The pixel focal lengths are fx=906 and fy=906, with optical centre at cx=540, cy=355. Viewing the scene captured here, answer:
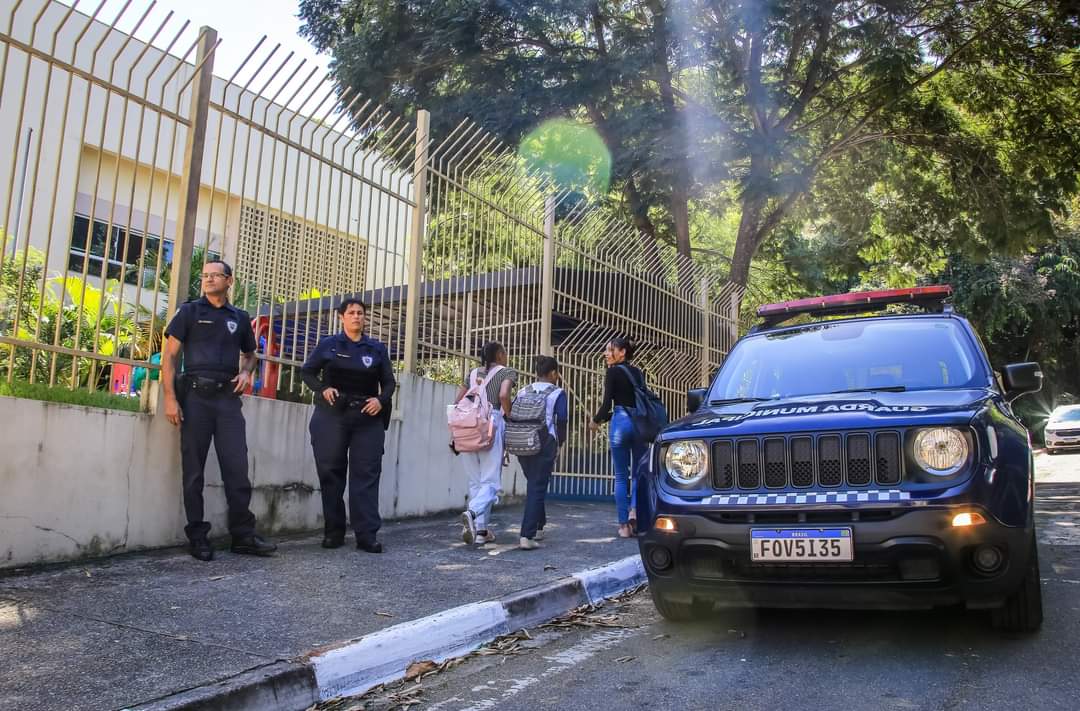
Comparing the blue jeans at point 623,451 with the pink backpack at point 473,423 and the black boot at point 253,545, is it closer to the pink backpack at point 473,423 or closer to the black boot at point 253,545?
the pink backpack at point 473,423

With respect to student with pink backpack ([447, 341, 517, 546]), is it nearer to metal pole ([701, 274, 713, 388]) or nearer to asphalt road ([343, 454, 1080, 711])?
asphalt road ([343, 454, 1080, 711])

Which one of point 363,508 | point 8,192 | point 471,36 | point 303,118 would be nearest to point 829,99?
point 471,36

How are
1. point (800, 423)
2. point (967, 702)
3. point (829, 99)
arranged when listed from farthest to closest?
point (829, 99) < point (800, 423) < point (967, 702)

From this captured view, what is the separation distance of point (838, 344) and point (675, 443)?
1.46 metres

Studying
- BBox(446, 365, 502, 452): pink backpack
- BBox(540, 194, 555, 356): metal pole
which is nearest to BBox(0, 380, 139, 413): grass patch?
BBox(446, 365, 502, 452): pink backpack

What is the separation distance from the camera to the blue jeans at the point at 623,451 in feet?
25.2

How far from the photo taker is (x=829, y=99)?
54.1 ft

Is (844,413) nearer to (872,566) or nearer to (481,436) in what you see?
(872,566)

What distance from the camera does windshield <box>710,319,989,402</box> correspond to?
479 cm

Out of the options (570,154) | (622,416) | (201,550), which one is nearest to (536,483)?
(622,416)

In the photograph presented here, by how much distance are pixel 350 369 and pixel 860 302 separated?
345 cm

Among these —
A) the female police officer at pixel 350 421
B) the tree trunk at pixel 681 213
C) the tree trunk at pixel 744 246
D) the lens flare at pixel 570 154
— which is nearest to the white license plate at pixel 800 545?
the female police officer at pixel 350 421

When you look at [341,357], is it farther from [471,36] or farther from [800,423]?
[471,36]

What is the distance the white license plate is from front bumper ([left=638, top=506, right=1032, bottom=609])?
0.08 feet
